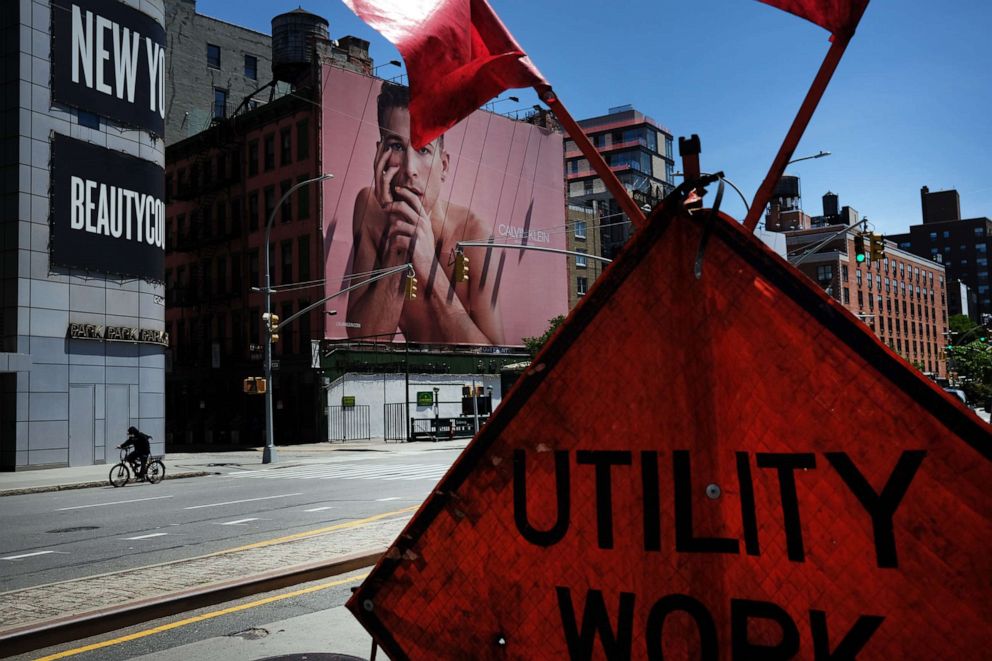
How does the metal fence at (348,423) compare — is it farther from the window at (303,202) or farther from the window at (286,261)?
the window at (303,202)

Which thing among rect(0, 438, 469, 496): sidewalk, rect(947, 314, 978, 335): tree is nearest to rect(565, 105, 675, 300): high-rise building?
rect(947, 314, 978, 335): tree

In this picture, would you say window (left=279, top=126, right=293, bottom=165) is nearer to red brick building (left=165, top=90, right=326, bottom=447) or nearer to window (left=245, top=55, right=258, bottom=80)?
red brick building (left=165, top=90, right=326, bottom=447)

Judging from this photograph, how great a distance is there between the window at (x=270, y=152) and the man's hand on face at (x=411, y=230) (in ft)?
25.9

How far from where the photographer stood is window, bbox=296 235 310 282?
1927 inches

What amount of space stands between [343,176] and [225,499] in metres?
Answer: 34.5

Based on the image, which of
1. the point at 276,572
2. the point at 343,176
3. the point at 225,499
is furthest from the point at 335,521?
the point at 343,176

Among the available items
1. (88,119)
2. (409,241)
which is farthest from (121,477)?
(409,241)

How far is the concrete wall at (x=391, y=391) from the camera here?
47188 millimetres

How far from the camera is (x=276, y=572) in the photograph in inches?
136

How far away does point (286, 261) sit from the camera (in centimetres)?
5056

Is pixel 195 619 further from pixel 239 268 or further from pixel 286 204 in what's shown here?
pixel 239 268

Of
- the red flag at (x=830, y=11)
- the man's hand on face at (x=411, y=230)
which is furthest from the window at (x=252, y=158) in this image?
the red flag at (x=830, y=11)

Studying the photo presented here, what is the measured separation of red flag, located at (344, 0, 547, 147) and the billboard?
135 feet

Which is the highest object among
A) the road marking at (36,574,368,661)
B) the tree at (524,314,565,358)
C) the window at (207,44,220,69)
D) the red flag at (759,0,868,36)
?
the window at (207,44,220,69)
